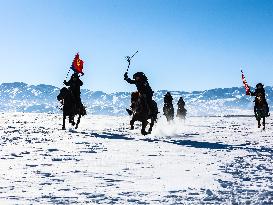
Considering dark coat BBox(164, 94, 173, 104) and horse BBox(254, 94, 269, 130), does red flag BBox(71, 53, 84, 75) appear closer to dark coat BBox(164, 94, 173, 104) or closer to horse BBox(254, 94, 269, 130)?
horse BBox(254, 94, 269, 130)

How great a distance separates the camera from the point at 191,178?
6.02 metres

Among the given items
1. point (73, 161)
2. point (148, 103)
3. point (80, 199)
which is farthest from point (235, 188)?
point (148, 103)

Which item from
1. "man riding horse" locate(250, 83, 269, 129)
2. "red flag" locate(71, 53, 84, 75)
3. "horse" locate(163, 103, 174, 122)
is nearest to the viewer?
"red flag" locate(71, 53, 84, 75)

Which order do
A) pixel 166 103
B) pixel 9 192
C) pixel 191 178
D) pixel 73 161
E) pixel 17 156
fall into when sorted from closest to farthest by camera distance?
pixel 9 192, pixel 191 178, pixel 73 161, pixel 17 156, pixel 166 103

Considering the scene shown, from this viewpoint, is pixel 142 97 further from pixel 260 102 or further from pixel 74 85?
pixel 260 102

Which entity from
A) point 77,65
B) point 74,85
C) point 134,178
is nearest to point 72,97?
point 74,85

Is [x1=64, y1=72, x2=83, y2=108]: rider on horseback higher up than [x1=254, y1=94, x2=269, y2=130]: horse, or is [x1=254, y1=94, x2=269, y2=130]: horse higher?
[x1=64, y1=72, x2=83, y2=108]: rider on horseback

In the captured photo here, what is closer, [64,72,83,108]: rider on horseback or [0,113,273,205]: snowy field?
[0,113,273,205]: snowy field

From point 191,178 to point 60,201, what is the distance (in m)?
2.19

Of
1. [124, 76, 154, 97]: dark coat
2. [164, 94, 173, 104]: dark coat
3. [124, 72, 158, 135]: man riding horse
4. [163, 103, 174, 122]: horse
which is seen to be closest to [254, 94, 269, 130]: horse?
[124, 72, 158, 135]: man riding horse

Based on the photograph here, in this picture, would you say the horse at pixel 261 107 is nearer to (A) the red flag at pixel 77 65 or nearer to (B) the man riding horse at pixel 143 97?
(B) the man riding horse at pixel 143 97

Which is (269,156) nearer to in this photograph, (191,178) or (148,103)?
(191,178)

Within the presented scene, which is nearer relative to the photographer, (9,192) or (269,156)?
(9,192)

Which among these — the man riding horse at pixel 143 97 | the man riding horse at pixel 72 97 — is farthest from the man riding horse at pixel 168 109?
the man riding horse at pixel 143 97
